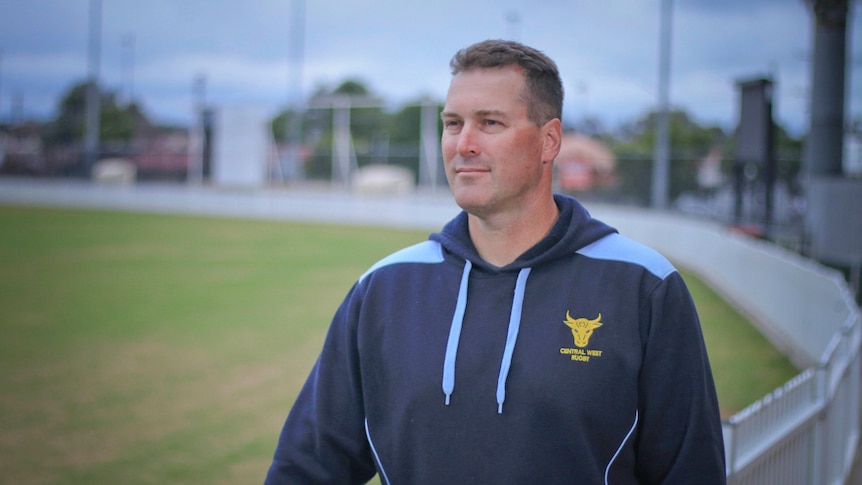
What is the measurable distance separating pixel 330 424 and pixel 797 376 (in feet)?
16.3

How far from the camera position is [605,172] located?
1307 inches

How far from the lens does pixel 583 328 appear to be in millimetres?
2166

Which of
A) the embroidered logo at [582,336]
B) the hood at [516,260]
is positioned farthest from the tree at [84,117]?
the embroidered logo at [582,336]

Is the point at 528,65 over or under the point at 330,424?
over

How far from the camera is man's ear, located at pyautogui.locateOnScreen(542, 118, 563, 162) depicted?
2.37m

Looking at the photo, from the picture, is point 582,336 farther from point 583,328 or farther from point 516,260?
point 516,260

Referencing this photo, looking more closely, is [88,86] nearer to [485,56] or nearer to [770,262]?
[770,262]

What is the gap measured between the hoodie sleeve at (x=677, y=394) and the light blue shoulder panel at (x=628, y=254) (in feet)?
0.11

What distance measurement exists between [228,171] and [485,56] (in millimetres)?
37534

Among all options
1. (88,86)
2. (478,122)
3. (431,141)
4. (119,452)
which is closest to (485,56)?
(478,122)

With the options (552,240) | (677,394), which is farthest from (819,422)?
(552,240)

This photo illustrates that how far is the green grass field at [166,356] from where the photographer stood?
659 cm

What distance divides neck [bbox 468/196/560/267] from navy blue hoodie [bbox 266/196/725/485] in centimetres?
6

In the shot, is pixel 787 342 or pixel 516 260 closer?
pixel 516 260
